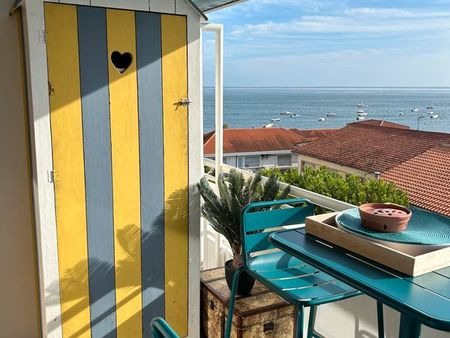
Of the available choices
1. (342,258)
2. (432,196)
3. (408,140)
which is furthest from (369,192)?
(342,258)

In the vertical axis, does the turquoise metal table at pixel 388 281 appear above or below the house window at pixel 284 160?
above

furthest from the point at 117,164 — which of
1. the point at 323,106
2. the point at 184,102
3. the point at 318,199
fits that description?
the point at 323,106

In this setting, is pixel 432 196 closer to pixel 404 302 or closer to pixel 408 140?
pixel 408 140

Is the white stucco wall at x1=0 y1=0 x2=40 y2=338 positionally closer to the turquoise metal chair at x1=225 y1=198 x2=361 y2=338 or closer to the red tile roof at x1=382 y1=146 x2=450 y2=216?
the turquoise metal chair at x1=225 y1=198 x2=361 y2=338

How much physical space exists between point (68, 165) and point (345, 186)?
1684mm

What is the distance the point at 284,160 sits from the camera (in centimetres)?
351

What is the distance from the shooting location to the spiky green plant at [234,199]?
2.66m

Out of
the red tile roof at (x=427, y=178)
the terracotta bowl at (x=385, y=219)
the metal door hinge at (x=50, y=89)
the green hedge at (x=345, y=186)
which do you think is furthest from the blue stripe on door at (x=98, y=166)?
the red tile roof at (x=427, y=178)

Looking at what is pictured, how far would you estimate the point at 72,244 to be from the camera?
7.73 feet

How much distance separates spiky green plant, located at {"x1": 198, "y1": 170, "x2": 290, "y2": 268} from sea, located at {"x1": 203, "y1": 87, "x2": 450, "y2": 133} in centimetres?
59

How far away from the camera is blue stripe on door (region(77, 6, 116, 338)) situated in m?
2.22

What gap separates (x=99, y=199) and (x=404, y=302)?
172 centimetres

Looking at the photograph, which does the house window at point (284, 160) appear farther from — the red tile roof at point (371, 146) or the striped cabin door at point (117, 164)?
the striped cabin door at point (117, 164)

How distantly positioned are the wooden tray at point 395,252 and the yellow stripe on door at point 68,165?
135cm
